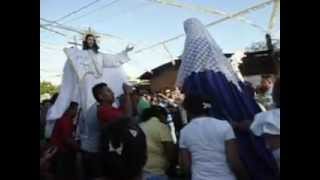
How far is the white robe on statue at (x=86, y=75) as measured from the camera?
3443mm

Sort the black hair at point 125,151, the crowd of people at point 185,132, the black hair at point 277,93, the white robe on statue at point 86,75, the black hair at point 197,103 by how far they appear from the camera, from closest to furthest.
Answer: the black hair at point 277,93 → the crowd of people at point 185,132 → the black hair at point 197,103 → the black hair at point 125,151 → the white robe on statue at point 86,75

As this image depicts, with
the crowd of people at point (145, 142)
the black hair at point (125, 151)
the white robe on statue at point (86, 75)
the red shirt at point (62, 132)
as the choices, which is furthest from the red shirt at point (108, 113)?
the red shirt at point (62, 132)

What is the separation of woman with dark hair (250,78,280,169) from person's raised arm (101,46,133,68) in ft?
4.54

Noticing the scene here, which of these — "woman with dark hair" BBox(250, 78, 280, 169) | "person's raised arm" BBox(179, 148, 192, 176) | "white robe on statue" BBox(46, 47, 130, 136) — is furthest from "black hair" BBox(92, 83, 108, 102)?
"woman with dark hair" BBox(250, 78, 280, 169)

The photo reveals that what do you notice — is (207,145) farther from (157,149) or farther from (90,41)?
(90,41)

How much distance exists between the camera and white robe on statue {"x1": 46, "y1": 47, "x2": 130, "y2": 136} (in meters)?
3.44

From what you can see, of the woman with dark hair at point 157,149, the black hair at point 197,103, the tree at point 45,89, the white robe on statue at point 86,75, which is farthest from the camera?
the white robe on statue at point 86,75

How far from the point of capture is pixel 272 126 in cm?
231

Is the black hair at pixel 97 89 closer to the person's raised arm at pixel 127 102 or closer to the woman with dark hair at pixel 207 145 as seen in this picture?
the person's raised arm at pixel 127 102

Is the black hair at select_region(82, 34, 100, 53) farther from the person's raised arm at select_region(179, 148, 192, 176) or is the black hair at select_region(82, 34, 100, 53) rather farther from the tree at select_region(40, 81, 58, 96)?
the person's raised arm at select_region(179, 148, 192, 176)

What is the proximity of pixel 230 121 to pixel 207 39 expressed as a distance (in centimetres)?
48

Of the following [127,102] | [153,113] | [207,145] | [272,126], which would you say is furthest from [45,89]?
[272,126]
